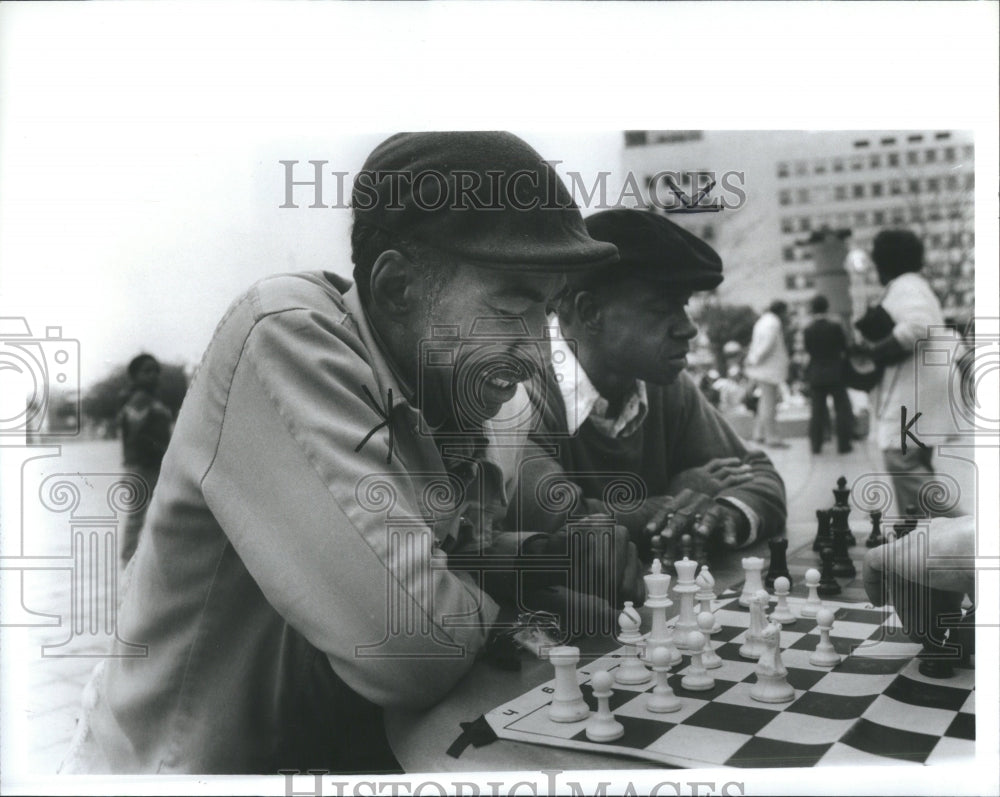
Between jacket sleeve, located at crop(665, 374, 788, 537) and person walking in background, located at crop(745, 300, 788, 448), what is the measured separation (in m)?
0.07

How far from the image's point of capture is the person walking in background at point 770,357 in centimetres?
178

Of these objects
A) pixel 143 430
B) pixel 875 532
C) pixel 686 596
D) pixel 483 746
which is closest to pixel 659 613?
pixel 686 596

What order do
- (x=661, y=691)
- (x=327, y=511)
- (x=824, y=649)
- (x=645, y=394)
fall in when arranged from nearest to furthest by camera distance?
(x=327, y=511), (x=661, y=691), (x=824, y=649), (x=645, y=394)

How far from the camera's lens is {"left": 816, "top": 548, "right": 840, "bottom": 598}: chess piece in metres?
1.81

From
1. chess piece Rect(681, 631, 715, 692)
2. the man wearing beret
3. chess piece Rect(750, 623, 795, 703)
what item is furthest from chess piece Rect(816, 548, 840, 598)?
chess piece Rect(681, 631, 715, 692)

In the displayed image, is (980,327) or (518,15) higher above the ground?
(518,15)

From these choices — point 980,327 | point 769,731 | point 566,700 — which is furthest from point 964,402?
point 566,700

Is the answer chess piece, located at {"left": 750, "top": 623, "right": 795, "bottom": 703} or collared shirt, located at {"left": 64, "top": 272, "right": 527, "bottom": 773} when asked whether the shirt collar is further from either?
chess piece, located at {"left": 750, "top": 623, "right": 795, "bottom": 703}

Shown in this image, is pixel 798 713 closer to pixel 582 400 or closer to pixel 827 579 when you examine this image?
pixel 827 579

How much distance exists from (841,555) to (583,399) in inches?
25.8

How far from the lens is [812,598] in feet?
5.85

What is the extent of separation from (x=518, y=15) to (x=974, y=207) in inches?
41.3

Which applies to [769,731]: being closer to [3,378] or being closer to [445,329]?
[445,329]

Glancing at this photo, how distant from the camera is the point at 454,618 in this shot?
159 cm
